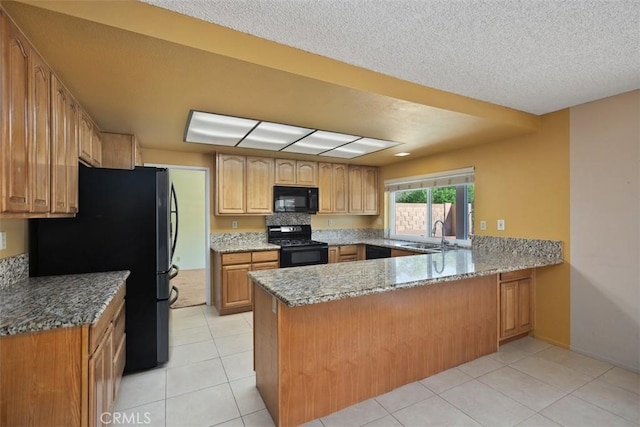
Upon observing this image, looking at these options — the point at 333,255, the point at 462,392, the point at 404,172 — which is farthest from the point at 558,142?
the point at 333,255

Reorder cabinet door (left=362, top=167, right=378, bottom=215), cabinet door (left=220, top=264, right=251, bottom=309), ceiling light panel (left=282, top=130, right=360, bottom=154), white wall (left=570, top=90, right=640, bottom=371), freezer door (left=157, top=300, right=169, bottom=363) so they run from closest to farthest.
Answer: white wall (left=570, top=90, right=640, bottom=371) → freezer door (left=157, top=300, right=169, bottom=363) → ceiling light panel (left=282, top=130, right=360, bottom=154) → cabinet door (left=220, top=264, right=251, bottom=309) → cabinet door (left=362, top=167, right=378, bottom=215)

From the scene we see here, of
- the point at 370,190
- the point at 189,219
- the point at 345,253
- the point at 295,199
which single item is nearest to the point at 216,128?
the point at 295,199

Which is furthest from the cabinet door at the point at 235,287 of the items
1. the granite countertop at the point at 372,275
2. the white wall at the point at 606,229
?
the white wall at the point at 606,229

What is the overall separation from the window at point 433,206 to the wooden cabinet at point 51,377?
3.89 m

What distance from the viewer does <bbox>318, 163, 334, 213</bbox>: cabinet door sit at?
15.6 feet

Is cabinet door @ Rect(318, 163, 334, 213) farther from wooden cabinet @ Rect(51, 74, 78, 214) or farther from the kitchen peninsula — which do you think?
wooden cabinet @ Rect(51, 74, 78, 214)

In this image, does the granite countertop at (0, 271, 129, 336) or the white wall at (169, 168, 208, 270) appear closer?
the granite countertop at (0, 271, 129, 336)

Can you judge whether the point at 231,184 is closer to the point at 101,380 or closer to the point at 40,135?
the point at 40,135

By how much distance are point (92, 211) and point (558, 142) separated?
13.6 feet

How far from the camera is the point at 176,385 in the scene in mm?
2283

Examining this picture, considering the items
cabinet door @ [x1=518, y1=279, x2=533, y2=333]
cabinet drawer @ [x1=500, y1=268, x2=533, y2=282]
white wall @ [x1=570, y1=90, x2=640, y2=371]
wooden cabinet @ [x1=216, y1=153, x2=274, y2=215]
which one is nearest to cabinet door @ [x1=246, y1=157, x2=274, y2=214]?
wooden cabinet @ [x1=216, y1=153, x2=274, y2=215]

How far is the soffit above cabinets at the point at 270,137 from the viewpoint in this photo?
2.73 meters

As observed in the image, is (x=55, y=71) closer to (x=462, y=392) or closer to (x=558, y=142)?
(x=462, y=392)

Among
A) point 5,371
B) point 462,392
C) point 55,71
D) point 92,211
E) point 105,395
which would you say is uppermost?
point 55,71
